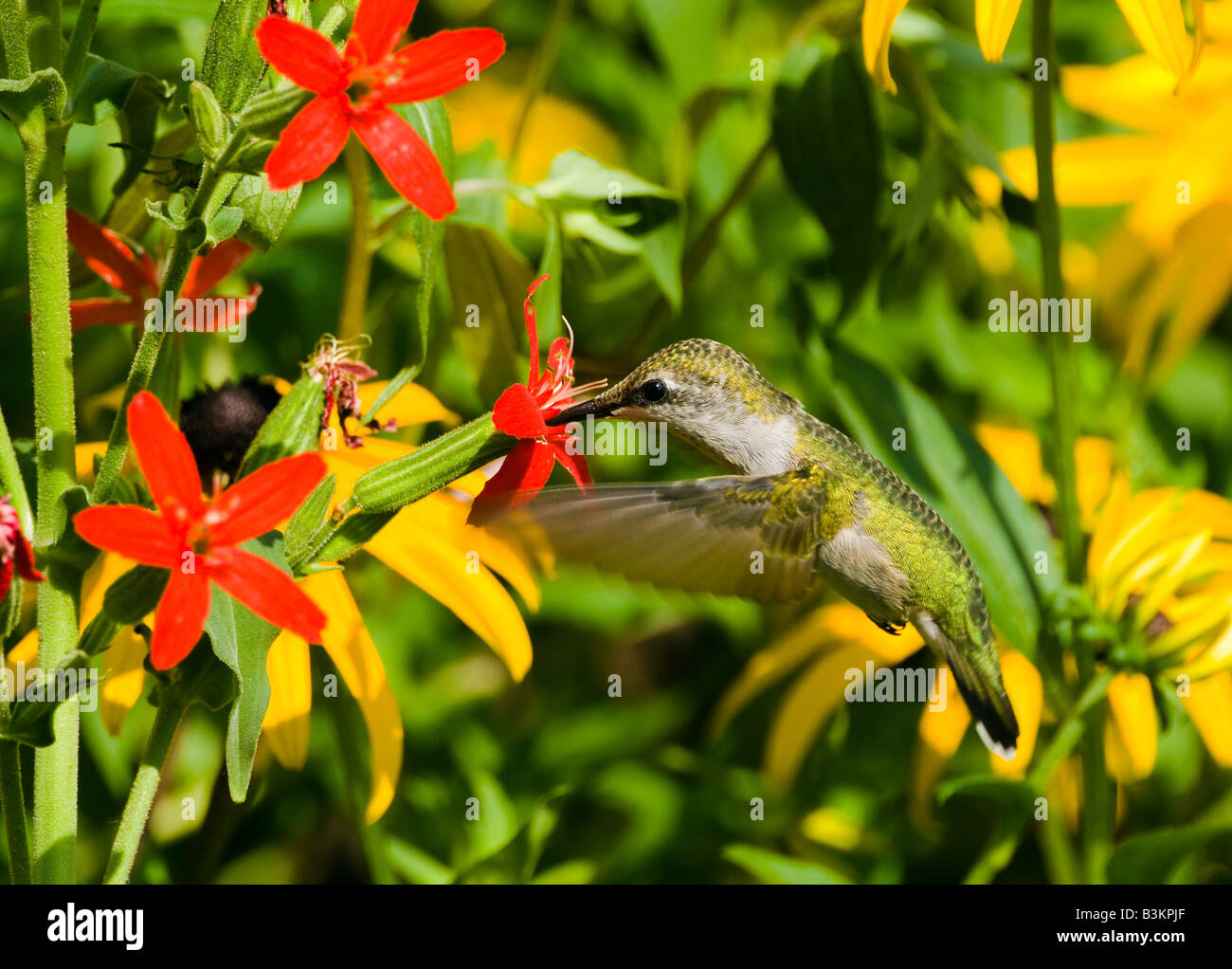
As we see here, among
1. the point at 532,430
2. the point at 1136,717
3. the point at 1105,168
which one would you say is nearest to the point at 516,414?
the point at 532,430

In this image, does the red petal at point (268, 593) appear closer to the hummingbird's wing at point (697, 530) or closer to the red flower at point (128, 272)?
the hummingbird's wing at point (697, 530)

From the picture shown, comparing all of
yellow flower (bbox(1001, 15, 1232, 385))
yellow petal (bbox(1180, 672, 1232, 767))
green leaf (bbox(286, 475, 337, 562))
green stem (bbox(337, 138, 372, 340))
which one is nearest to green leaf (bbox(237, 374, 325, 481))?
green leaf (bbox(286, 475, 337, 562))

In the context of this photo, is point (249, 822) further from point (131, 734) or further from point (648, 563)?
point (648, 563)

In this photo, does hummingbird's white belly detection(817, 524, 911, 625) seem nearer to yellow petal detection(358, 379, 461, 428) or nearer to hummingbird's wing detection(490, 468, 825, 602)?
hummingbird's wing detection(490, 468, 825, 602)

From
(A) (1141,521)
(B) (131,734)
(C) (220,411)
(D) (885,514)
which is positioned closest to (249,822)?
(B) (131,734)

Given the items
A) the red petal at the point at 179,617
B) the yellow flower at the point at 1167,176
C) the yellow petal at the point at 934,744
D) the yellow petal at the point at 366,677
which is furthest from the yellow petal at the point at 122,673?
the yellow flower at the point at 1167,176
